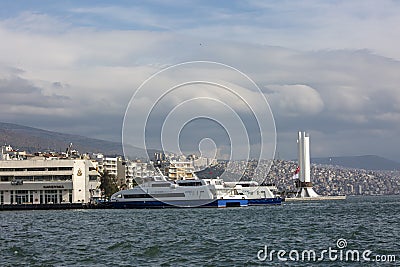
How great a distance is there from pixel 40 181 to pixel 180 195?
89.7 ft

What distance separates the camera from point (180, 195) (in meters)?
121

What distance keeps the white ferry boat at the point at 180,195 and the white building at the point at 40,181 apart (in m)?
11.9

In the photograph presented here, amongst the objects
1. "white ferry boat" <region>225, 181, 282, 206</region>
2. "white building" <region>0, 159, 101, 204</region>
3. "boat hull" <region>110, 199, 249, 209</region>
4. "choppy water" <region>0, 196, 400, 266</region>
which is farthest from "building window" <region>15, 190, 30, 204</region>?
"choppy water" <region>0, 196, 400, 266</region>

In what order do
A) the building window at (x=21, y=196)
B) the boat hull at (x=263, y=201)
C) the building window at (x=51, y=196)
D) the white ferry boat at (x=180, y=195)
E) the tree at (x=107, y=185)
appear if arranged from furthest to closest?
the tree at (x=107, y=185)
the building window at (x=21, y=196)
the building window at (x=51, y=196)
the boat hull at (x=263, y=201)
the white ferry boat at (x=180, y=195)

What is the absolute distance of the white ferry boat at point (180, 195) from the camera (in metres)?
120

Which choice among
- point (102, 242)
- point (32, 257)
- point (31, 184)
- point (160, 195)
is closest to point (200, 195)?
point (160, 195)

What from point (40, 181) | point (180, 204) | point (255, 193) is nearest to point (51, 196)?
point (40, 181)

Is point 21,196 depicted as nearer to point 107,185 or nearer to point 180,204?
point 107,185

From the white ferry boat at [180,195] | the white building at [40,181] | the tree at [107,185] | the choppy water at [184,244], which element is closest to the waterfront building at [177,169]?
the tree at [107,185]

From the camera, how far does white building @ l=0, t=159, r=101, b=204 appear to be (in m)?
133

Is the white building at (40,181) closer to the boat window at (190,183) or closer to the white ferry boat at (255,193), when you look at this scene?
the boat window at (190,183)

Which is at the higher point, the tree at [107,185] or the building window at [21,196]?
the tree at [107,185]

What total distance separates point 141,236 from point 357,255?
59.7ft

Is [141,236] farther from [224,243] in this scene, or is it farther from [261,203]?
[261,203]
